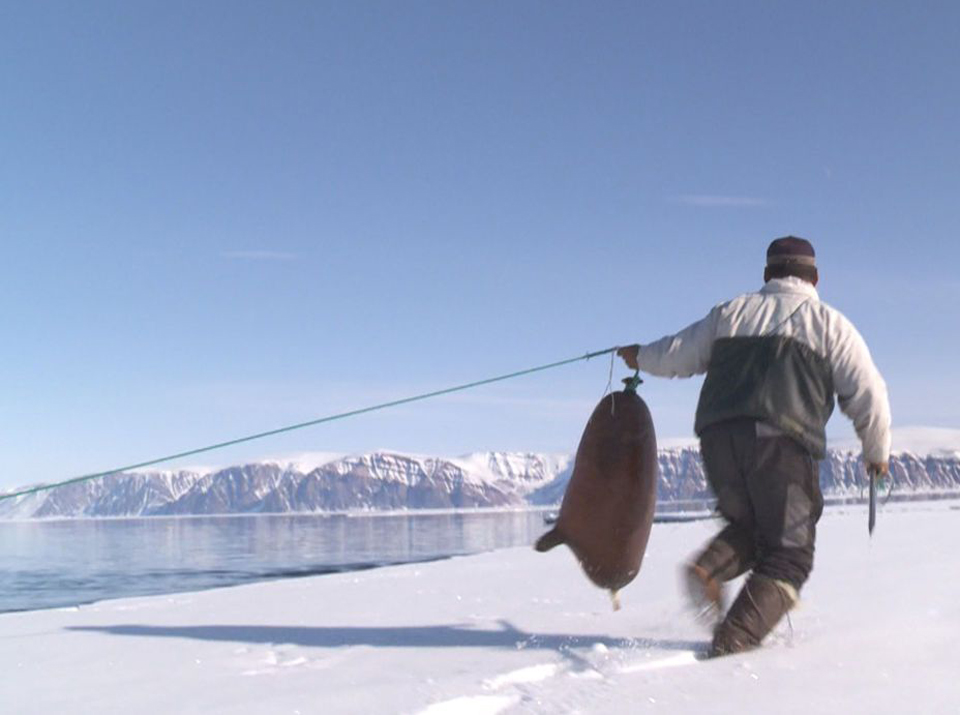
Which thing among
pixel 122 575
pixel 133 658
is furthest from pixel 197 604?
pixel 122 575

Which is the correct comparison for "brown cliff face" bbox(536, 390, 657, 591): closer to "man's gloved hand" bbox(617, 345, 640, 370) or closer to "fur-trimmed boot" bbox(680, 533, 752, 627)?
"man's gloved hand" bbox(617, 345, 640, 370)

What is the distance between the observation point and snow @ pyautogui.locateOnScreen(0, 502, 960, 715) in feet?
9.06

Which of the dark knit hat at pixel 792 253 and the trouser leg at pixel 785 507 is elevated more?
the dark knit hat at pixel 792 253

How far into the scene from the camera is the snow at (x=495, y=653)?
9.06 feet

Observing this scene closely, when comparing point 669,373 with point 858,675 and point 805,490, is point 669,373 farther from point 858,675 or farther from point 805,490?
point 858,675

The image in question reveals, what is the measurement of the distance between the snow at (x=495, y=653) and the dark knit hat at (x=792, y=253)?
5.32 feet

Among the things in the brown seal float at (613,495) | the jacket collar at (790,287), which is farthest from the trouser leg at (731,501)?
the jacket collar at (790,287)

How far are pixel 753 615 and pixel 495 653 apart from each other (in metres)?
1.04

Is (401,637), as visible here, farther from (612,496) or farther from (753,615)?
(753,615)

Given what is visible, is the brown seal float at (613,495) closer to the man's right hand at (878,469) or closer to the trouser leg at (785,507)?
the trouser leg at (785,507)

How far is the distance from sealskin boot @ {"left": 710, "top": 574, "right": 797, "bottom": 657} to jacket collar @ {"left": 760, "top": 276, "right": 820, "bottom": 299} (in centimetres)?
125

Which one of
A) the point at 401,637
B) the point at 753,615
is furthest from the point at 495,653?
the point at 753,615

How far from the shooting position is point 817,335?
380 cm

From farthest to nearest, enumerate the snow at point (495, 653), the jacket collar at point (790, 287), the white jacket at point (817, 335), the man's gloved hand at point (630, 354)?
the man's gloved hand at point (630, 354), the jacket collar at point (790, 287), the white jacket at point (817, 335), the snow at point (495, 653)
